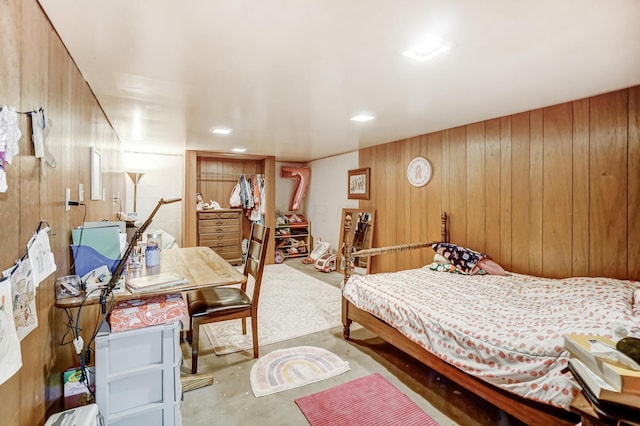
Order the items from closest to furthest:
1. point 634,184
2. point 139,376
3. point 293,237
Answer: point 139,376, point 634,184, point 293,237

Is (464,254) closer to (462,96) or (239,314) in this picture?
(462,96)

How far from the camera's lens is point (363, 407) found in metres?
1.95

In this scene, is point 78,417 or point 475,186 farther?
point 475,186

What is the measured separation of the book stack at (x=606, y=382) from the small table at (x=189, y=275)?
1.63m

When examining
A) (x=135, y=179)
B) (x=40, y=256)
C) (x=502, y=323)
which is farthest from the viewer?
(x=135, y=179)

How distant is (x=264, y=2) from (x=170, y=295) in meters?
1.57

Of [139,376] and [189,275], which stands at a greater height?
[189,275]

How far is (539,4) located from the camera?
130 cm

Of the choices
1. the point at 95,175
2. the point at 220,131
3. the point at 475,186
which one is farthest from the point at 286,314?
the point at 475,186

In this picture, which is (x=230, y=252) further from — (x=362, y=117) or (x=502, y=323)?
(x=502, y=323)

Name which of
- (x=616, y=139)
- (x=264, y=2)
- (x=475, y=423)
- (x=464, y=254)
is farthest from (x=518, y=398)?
(x=264, y=2)

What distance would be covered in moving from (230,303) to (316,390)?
92cm

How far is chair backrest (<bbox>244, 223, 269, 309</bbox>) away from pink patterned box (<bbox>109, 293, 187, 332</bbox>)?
842 millimetres

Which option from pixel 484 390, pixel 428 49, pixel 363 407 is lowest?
pixel 363 407
